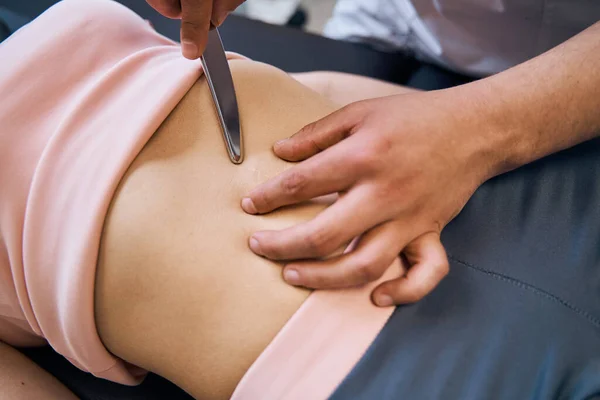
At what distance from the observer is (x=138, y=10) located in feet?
3.51

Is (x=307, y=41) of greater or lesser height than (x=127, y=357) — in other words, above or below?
above

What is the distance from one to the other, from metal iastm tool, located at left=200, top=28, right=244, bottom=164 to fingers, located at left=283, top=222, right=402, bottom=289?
0.46 ft

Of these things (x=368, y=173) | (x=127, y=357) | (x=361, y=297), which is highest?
(x=368, y=173)

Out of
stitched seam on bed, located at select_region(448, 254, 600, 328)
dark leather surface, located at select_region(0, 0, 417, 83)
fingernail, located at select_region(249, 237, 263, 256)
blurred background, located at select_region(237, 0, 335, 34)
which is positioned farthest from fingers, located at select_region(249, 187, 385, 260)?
blurred background, located at select_region(237, 0, 335, 34)

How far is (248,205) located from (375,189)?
0.13m

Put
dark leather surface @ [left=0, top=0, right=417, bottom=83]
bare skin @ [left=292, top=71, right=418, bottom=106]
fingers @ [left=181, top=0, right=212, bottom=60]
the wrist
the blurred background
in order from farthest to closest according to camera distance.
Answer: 1. the blurred background
2. dark leather surface @ [left=0, top=0, right=417, bottom=83]
3. bare skin @ [left=292, top=71, right=418, bottom=106]
4. the wrist
5. fingers @ [left=181, top=0, right=212, bottom=60]

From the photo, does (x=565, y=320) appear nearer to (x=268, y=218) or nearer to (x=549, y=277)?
(x=549, y=277)

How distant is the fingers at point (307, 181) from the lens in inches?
19.5

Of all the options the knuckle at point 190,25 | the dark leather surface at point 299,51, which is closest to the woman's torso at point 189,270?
the knuckle at point 190,25

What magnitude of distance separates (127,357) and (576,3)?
84cm

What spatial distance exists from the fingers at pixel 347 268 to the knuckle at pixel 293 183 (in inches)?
2.9

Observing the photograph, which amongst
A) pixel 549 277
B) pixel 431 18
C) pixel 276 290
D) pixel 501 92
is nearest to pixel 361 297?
pixel 276 290

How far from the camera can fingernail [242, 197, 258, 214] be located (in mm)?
510

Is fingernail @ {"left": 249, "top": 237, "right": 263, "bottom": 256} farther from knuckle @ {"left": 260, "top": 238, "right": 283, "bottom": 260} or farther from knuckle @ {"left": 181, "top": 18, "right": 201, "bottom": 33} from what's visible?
knuckle @ {"left": 181, "top": 18, "right": 201, "bottom": 33}
